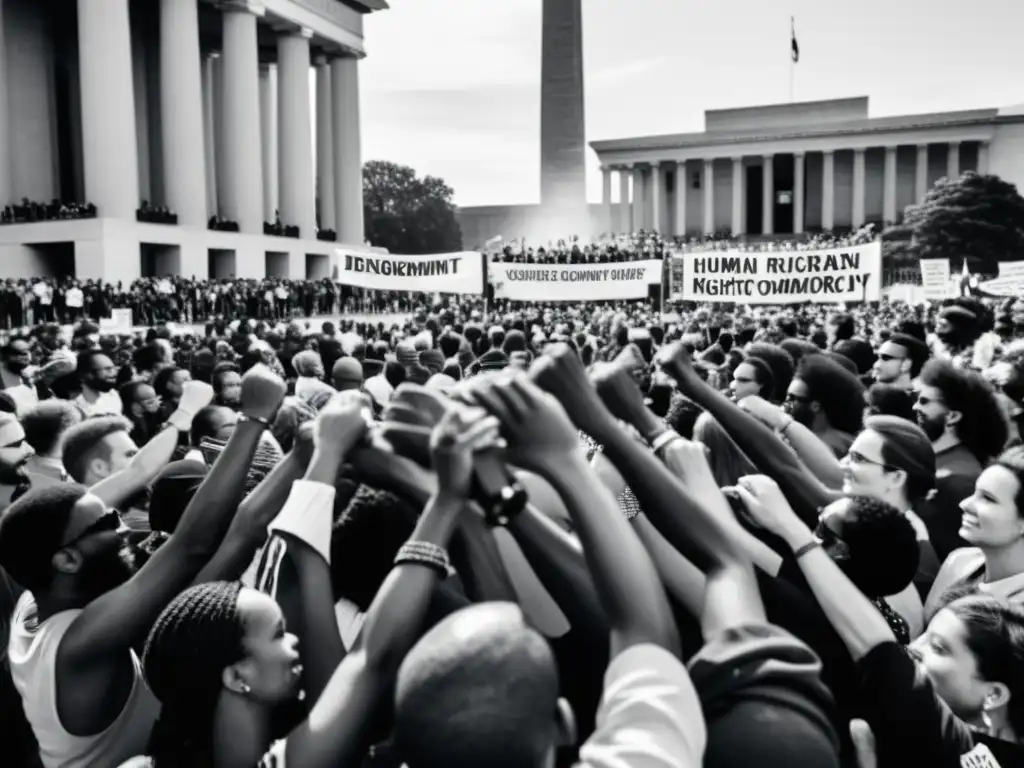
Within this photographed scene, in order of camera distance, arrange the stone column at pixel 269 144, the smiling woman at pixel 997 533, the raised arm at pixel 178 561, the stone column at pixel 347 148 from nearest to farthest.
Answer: the raised arm at pixel 178 561 < the smiling woman at pixel 997 533 < the stone column at pixel 269 144 < the stone column at pixel 347 148

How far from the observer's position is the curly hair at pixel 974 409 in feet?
12.9

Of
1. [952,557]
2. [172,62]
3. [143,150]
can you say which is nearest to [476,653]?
[952,557]

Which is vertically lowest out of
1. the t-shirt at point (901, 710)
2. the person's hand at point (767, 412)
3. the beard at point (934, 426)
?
the t-shirt at point (901, 710)

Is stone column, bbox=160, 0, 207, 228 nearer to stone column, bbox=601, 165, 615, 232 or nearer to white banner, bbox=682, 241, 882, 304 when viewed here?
white banner, bbox=682, 241, 882, 304

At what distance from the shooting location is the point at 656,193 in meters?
66.3

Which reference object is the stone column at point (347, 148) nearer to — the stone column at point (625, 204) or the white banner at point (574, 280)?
the stone column at point (625, 204)

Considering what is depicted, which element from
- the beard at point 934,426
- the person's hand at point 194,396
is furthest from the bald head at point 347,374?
the beard at point 934,426

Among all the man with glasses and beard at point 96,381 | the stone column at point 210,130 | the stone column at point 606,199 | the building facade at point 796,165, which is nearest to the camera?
the man with glasses and beard at point 96,381

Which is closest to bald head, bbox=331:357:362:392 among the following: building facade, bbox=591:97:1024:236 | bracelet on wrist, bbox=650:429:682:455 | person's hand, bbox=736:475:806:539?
bracelet on wrist, bbox=650:429:682:455

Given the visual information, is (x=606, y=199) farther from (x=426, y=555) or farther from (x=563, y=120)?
(x=426, y=555)

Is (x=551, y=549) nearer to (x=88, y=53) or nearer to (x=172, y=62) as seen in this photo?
Answer: (x=88, y=53)

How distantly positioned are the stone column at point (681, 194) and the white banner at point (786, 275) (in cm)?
5569

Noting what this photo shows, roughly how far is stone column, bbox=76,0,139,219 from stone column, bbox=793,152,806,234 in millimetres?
45149

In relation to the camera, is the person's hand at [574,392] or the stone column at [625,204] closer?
the person's hand at [574,392]
